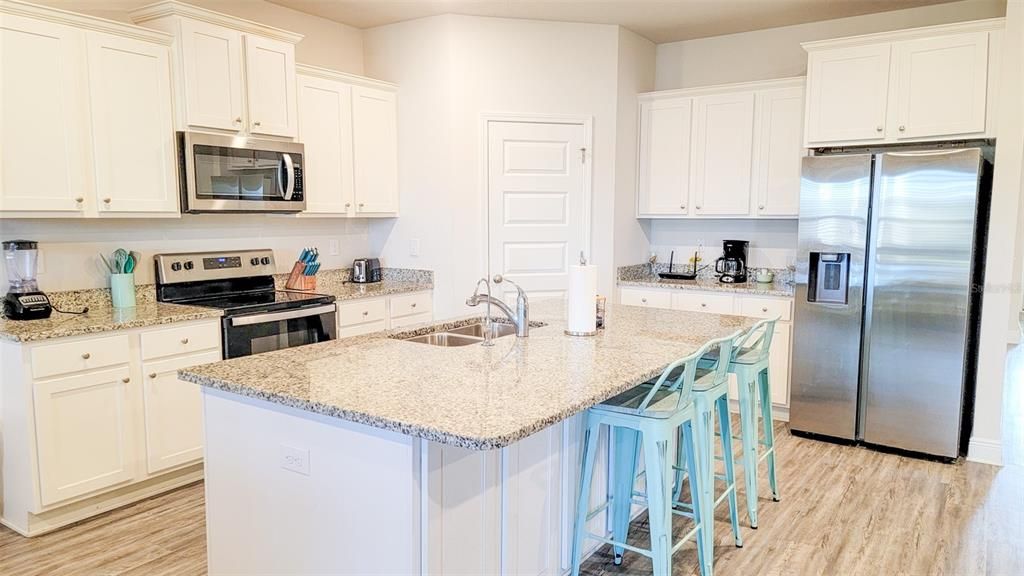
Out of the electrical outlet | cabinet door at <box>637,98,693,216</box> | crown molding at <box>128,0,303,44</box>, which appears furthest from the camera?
cabinet door at <box>637,98,693,216</box>

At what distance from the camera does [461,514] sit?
6.12 ft

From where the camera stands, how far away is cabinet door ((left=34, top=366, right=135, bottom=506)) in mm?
2832

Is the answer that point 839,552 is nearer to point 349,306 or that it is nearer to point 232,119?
point 349,306

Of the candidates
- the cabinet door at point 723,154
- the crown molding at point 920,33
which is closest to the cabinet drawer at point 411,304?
the cabinet door at point 723,154

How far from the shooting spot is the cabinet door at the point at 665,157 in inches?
195

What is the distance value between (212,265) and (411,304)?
1.30 m

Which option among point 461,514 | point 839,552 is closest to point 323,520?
point 461,514

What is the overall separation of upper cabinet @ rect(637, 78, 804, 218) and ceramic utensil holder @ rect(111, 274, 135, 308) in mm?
3490

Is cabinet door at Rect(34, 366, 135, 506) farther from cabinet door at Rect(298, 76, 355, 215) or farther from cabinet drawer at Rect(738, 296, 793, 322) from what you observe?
cabinet drawer at Rect(738, 296, 793, 322)

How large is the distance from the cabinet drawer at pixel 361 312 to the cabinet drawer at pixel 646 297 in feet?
5.86

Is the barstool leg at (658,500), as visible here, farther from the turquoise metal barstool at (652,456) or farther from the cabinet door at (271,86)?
the cabinet door at (271,86)

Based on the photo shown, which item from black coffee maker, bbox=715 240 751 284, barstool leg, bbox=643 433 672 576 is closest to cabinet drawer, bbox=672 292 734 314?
black coffee maker, bbox=715 240 751 284

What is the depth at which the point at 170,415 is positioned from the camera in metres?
3.25

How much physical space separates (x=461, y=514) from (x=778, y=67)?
427cm
